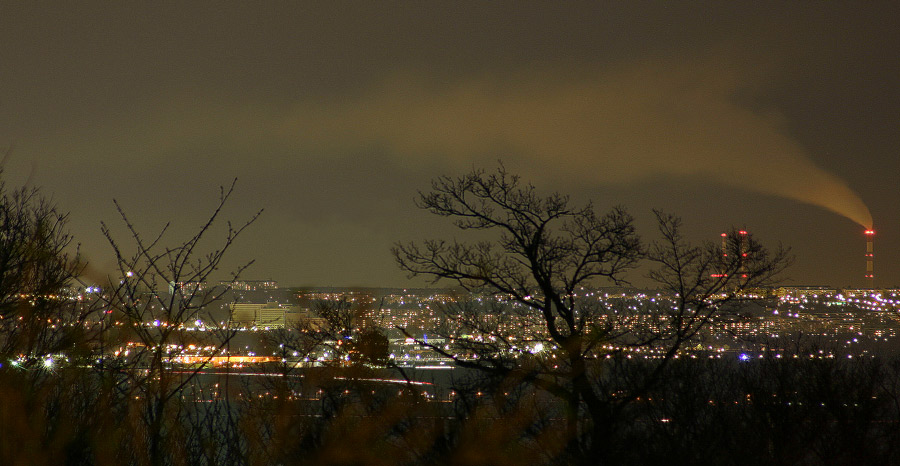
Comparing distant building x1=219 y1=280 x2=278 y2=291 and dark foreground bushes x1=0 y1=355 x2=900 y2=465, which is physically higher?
distant building x1=219 y1=280 x2=278 y2=291

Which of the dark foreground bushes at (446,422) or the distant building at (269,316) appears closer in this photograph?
the dark foreground bushes at (446,422)

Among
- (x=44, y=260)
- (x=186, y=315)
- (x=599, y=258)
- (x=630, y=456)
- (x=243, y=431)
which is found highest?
(x=599, y=258)

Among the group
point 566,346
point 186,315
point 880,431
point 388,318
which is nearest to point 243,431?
point 186,315

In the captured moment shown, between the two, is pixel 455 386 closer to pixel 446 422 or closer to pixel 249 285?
pixel 446 422

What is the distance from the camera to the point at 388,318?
1564cm

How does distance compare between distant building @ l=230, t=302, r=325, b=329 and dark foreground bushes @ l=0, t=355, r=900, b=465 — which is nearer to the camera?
dark foreground bushes @ l=0, t=355, r=900, b=465

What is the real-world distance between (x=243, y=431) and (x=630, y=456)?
24.9 ft

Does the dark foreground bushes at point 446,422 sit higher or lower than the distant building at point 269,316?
lower

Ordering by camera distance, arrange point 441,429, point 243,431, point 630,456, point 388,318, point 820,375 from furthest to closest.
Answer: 1. point 820,375
2. point 388,318
3. point 441,429
4. point 630,456
5. point 243,431

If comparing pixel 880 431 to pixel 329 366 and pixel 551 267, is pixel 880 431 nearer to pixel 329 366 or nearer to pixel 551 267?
pixel 551 267

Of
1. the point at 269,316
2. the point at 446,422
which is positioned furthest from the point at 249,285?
the point at 446,422

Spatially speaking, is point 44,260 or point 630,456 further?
point 630,456

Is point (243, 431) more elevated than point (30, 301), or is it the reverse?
point (30, 301)

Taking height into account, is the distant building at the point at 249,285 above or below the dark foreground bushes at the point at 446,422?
above
